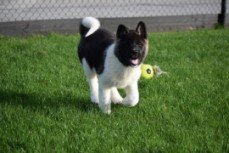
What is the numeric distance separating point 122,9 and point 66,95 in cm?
680

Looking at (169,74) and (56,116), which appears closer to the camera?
(56,116)

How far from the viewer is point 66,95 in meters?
4.89

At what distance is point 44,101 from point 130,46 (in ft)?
4.40

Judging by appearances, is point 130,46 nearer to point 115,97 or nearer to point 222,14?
point 115,97

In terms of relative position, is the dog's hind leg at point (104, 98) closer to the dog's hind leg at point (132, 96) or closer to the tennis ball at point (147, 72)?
the dog's hind leg at point (132, 96)

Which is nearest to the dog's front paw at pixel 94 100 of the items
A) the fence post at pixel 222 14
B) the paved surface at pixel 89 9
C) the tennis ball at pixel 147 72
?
the tennis ball at pixel 147 72

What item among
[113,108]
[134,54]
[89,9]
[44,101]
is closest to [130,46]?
[134,54]

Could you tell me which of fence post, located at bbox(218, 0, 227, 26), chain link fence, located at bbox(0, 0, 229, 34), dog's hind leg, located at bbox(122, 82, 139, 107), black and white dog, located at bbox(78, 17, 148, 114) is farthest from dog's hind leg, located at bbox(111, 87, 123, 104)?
fence post, located at bbox(218, 0, 227, 26)

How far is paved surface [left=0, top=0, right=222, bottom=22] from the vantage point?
988 centimetres

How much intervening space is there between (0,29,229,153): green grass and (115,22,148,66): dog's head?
24.3 inches

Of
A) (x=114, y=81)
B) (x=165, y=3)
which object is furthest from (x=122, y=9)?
(x=114, y=81)

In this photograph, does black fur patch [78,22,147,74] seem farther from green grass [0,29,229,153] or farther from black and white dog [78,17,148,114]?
green grass [0,29,229,153]

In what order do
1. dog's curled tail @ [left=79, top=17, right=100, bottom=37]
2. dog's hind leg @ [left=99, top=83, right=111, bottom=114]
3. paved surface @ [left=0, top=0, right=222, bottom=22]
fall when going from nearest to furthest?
dog's hind leg @ [left=99, top=83, right=111, bottom=114], dog's curled tail @ [left=79, top=17, right=100, bottom=37], paved surface @ [left=0, top=0, right=222, bottom=22]

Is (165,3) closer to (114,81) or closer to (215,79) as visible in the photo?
(215,79)
